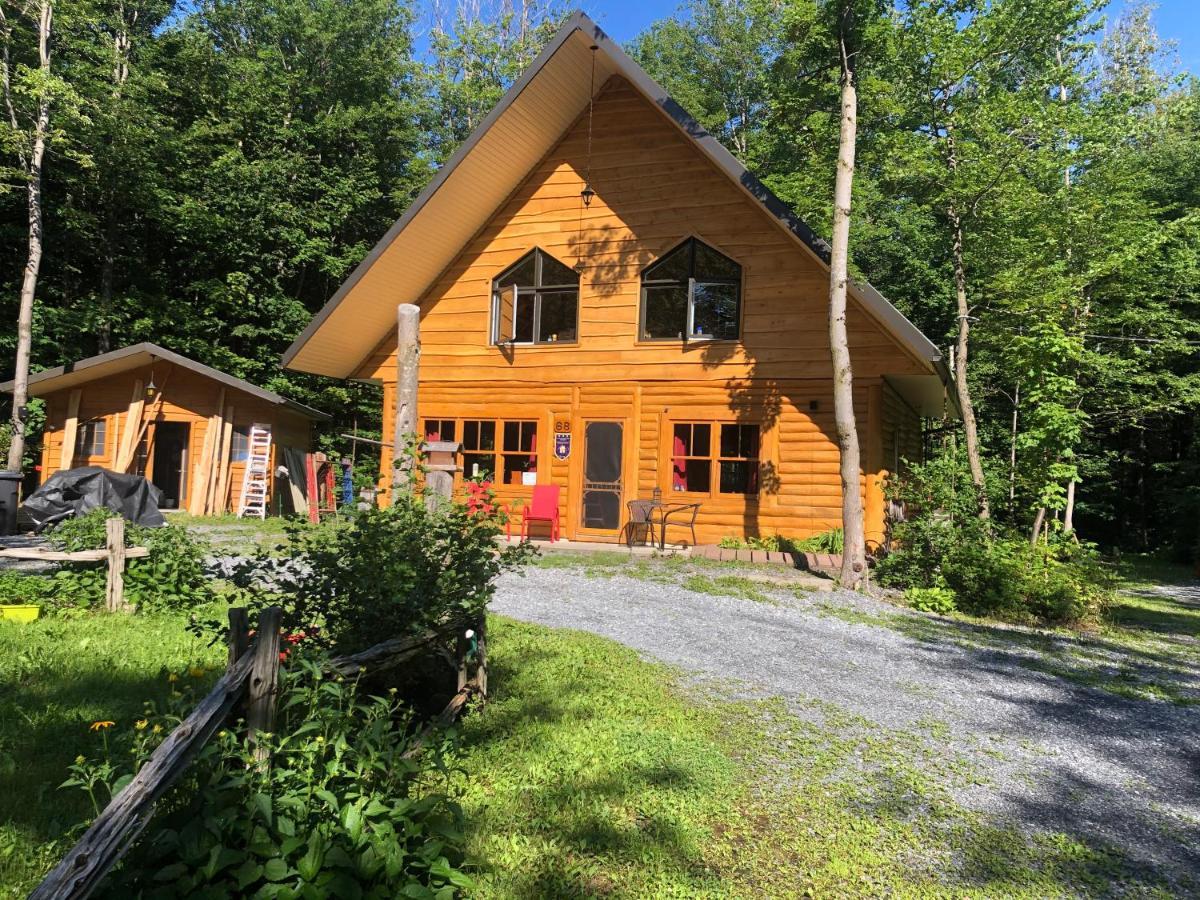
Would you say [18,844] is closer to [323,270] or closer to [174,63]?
[323,270]

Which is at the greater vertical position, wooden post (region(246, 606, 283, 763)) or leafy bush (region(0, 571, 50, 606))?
wooden post (region(246, 606, 283, 763))

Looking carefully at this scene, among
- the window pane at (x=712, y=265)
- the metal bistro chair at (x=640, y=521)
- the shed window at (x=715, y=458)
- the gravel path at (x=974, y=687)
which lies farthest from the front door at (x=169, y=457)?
the window pane at (x=712, y=265)

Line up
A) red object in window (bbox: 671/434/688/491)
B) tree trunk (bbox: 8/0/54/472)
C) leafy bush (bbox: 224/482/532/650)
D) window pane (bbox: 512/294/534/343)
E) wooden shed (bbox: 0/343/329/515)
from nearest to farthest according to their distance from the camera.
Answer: leafy bush (bbox: 224/482/532/650), red object in window (bbox: 671/434/688/491), window pane (bbox: 512/294/534/343), tree trunk (bbox: 8/0/54/472), wooden shed (bbox: 0/343/329/515)

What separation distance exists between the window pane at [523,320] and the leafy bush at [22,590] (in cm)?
870

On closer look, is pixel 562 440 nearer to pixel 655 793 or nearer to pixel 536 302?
pixel 536 302

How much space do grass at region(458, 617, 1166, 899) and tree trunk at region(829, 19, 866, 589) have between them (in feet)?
15.6

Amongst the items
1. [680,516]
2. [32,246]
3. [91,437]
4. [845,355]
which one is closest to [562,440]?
[680,516]

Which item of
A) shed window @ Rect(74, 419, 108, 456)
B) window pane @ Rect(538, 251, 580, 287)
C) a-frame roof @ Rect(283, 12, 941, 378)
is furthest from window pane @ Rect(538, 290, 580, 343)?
shed window @ Rect(74, 419, 108, 456)

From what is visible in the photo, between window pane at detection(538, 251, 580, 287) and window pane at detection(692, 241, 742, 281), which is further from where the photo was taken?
window pane at detection(538, 251, 580, 287)

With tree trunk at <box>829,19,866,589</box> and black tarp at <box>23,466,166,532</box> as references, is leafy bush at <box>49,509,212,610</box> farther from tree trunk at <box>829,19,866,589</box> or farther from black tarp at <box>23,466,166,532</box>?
tree trunk at <box>829,19,866,589</box>

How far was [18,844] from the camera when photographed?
8.49 ft

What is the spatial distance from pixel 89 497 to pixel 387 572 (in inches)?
438

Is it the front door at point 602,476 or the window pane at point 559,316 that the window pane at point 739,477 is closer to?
the front door at point 602,476

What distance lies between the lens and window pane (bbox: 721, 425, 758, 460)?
11.8 meters
